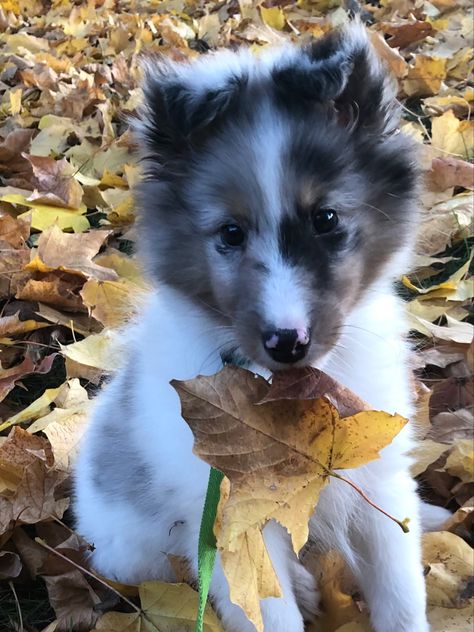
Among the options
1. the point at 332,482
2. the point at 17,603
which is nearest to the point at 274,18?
the point at 332,482

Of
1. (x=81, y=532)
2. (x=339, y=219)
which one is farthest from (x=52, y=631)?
(x=339, y=219)

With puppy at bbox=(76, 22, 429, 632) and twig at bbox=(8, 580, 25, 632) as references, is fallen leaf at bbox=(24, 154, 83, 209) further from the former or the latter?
twig at bbox=(8, 580, 25, 632)

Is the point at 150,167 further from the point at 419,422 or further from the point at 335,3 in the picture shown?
the point at 335,3

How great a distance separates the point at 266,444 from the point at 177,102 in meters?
1.07

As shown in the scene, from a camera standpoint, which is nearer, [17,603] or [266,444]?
[266,444]

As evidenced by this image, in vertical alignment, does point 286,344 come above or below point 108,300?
above

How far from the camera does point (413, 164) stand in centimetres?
231

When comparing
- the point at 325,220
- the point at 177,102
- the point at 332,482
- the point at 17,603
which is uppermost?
the point at 177,102

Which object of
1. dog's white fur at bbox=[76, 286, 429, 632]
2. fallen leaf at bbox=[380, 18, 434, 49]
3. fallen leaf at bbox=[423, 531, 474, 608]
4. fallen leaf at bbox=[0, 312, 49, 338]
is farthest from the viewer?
fallen leaf at bbox=[380, 18, 434, 49]

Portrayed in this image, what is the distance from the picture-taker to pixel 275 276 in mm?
1909

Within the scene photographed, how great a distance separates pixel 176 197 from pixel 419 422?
134 cm

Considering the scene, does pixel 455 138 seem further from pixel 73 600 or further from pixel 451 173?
pixel 73 600

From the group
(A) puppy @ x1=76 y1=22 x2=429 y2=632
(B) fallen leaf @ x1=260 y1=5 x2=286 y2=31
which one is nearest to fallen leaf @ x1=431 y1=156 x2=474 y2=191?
(A) puppy @ x1=76 y1=22 x2=429 y2=632

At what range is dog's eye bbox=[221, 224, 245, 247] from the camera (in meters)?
2.08
